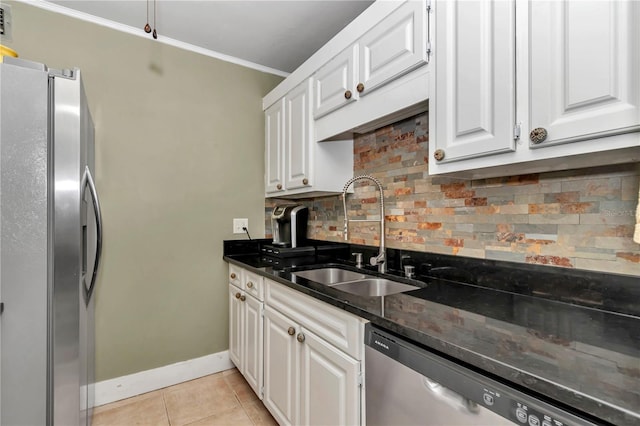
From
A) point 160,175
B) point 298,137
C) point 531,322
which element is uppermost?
point 298,137

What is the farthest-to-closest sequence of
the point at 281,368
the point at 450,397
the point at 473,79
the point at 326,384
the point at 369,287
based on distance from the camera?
the point at 369,287
the point at 281,368
the point at 326,384
the point at 473,79
the point at 450,397

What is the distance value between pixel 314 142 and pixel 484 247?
3.74 feet

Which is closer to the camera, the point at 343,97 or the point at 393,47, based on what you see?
the point at 393,47

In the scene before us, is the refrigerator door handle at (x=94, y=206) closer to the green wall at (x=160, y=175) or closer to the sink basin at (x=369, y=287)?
the green wall at (x=160, y=175)

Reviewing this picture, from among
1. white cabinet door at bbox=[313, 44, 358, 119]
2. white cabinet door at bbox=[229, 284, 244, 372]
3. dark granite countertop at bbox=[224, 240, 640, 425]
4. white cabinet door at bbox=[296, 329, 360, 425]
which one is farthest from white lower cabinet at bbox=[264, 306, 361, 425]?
white cabinet door at bbox=[313, 44, 358, 119]

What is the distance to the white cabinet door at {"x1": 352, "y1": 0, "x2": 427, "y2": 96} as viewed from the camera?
1263 millimetres

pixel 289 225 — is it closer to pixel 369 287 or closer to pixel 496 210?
pixel 369 287

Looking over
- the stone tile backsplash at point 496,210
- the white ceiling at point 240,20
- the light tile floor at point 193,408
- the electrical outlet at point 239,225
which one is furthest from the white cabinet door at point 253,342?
the white ceiling at point 240,20

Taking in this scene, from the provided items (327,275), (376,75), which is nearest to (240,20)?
(376,75)

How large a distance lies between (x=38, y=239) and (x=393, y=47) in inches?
62.8

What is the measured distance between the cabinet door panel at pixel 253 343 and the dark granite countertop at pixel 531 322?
0.43 m

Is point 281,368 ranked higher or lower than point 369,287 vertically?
lower

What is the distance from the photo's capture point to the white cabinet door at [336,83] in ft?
5.35

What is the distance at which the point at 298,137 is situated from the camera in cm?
213
